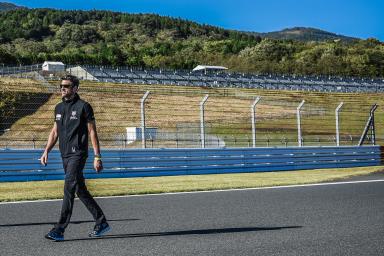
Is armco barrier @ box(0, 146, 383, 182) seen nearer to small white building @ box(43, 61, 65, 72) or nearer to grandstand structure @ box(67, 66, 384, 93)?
grandstand structure @ box(67, 66, 384, 93)

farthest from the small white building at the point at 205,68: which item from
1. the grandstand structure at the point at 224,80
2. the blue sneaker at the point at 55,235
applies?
the blue sneaker at the point at 55,235

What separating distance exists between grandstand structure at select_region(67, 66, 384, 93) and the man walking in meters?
50.9

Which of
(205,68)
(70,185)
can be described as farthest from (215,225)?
(205,68)

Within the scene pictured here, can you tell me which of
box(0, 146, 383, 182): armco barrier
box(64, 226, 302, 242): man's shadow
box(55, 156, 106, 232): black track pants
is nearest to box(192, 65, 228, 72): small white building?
box(0, 146, 383, 182): armco barrier

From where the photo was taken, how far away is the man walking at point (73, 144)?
18.8 ft

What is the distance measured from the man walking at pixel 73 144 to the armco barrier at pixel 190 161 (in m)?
8.47

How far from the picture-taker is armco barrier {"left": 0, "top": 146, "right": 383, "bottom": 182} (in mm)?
13961

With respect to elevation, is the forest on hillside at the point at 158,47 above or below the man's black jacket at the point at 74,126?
above

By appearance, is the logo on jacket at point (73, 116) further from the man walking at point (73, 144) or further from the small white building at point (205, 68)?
the small white building at point (205, 68)

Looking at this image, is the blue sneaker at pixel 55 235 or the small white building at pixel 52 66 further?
the small white building at pixel 52 66

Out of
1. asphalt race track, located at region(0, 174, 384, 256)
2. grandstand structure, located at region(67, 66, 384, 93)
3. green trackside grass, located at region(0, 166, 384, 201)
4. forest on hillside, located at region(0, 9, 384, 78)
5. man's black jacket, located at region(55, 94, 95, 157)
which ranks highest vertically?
forest on hillside, located at region(0, 9, 384, 78)

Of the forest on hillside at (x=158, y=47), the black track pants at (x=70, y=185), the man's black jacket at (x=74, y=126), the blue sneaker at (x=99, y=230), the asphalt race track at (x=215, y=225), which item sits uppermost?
the forest on hillside at (x=158, y=47)

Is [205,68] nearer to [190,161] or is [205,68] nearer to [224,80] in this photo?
[224,80]

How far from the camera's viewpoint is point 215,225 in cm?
664
